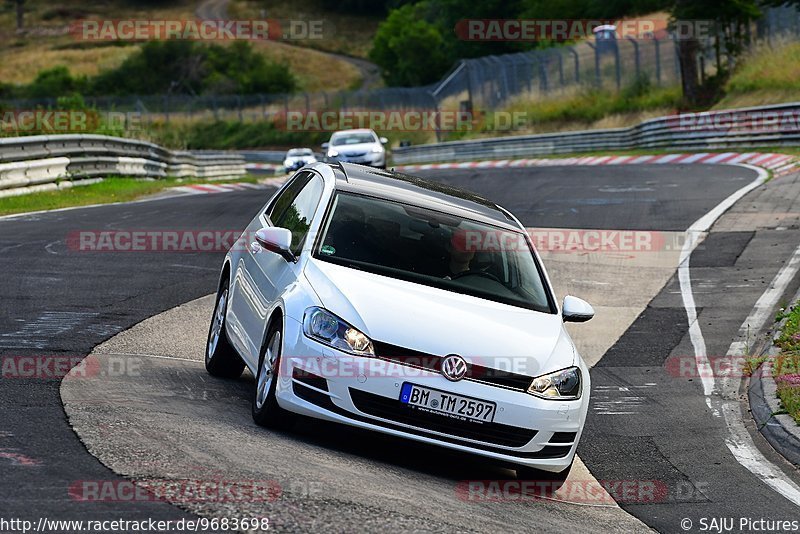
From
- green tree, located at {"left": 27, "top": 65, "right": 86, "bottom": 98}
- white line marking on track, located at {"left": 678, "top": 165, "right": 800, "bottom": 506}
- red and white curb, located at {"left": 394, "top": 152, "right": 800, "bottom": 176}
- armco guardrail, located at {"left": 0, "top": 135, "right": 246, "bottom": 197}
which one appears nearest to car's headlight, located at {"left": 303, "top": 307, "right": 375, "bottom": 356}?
white line marking on track, located at {"left": 678, "top": 165, "right": 800, "bottom": 506}

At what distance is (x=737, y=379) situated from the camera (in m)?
11.2

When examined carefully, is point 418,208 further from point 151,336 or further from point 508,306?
point 151,336

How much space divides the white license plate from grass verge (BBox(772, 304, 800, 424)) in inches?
120

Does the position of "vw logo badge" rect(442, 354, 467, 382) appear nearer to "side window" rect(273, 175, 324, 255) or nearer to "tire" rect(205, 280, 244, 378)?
"side window" rect(273, 175, 324, 255)

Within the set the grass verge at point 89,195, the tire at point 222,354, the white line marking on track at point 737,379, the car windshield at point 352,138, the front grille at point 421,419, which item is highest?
the front grille at point 421,419

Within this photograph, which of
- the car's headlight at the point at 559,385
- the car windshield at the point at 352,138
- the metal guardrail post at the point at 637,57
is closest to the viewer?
the car's headlight at the point at 559,385

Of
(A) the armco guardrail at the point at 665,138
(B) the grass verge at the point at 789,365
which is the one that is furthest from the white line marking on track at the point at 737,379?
(A) the armco guardrail at the point at 665,138

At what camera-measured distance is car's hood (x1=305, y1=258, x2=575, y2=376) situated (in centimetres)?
727

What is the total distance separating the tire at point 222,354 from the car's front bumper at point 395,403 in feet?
6.58

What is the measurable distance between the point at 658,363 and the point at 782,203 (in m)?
10.3

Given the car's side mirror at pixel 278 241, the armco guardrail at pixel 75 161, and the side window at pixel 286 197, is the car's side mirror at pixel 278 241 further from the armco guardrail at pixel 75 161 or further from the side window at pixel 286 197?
the armco guardrail at pixel 75 161

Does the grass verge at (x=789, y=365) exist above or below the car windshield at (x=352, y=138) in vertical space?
above

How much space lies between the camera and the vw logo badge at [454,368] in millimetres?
7184

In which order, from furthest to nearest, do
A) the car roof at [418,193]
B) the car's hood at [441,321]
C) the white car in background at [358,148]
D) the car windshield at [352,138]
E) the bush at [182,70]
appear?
the bush at [182,70] → the car windshield at [352,138] → the white car in background at [358,148] → the car roof at [418,193] → the car's hood at [441,321]
